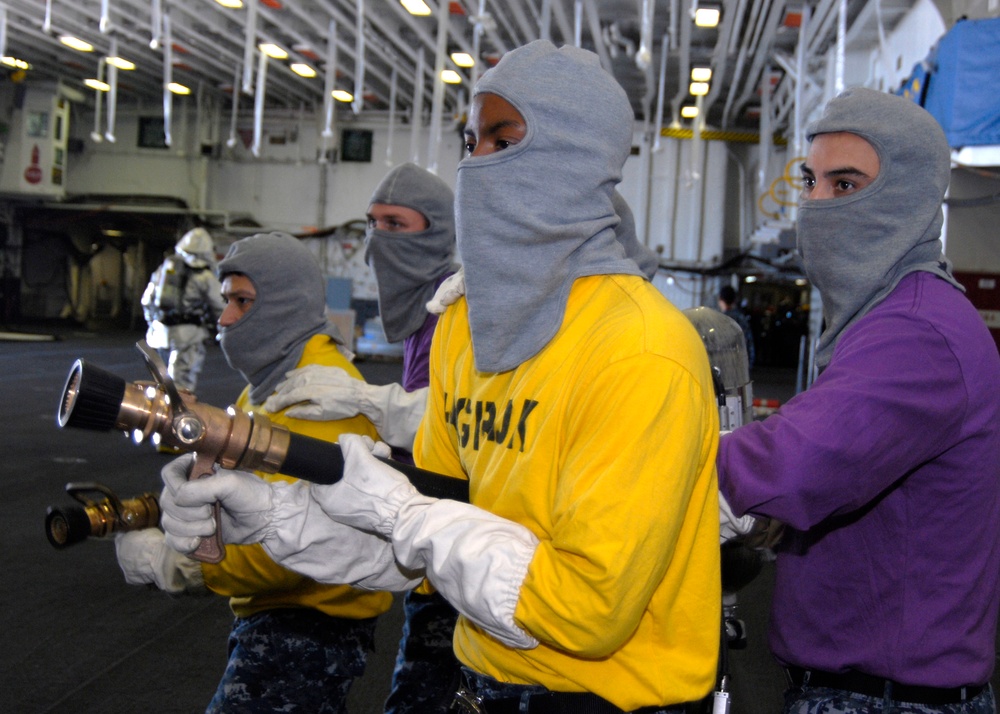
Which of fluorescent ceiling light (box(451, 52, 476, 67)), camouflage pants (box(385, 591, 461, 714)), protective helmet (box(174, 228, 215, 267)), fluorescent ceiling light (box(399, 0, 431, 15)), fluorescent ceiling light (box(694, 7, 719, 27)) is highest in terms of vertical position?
fluorescent ceiling light (box(451, 52, 476, 67))

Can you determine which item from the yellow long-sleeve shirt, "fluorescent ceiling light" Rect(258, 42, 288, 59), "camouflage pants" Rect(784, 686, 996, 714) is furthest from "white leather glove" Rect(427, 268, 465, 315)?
"fluorescent ceiling light" Rect(258, 42, 288, 59)

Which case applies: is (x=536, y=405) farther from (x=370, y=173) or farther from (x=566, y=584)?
(x=370, y=173)

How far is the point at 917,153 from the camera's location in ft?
5.88

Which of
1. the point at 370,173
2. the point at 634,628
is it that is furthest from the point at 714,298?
the point at 634,628

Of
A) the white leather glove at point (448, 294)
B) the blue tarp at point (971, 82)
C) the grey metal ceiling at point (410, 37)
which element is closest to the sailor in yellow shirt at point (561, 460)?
the white leather glove at point (448, 294)

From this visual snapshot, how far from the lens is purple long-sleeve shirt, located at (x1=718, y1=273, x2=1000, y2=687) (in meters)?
1.52

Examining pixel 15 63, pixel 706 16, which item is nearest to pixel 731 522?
pixel 706 16

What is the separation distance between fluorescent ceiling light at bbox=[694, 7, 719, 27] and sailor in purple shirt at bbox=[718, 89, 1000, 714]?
31.7 feet

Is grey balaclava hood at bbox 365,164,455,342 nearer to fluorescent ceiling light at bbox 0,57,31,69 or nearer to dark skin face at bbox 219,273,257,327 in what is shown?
dark skin face at bbox 219,273,257,327

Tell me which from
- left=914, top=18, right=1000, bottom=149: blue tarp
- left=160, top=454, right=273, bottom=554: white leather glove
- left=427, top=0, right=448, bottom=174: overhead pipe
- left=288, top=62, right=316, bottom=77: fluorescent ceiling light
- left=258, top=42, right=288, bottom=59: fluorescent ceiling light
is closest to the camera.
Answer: left=160, top=454, right=273, bottom=554: white leather glove

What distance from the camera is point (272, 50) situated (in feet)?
48.3

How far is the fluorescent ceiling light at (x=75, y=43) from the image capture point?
14703 millimetres

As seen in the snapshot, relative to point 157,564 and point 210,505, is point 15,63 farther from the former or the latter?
point 210,505

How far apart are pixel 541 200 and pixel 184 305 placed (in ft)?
27.3
